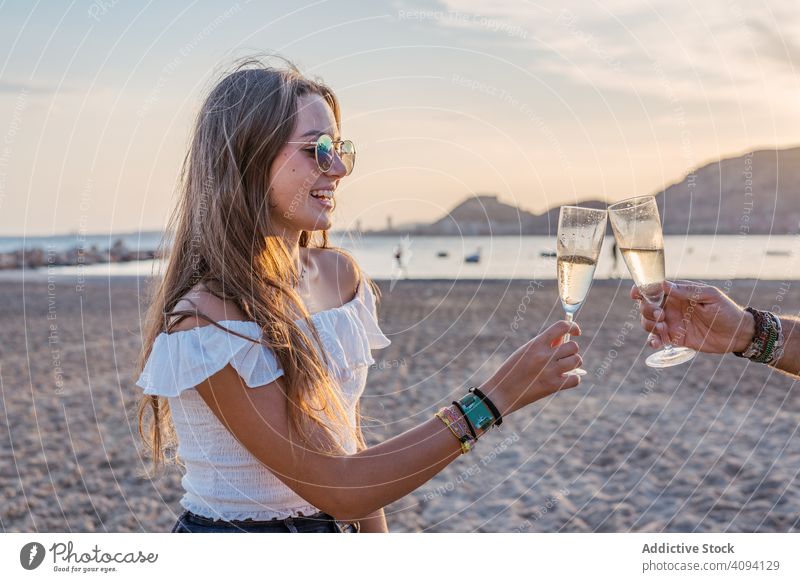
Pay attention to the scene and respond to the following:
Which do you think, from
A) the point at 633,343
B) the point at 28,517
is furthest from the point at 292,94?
the point at 633,343

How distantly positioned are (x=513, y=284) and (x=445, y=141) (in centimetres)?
2306

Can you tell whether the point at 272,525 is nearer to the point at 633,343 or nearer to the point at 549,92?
the point at 549,92

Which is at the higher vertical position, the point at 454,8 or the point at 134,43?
the point at 454,8

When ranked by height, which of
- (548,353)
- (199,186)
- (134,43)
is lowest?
(548,353)

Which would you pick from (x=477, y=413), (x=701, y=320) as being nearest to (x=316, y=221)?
(x=477, y=413)

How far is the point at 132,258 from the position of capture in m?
54.6

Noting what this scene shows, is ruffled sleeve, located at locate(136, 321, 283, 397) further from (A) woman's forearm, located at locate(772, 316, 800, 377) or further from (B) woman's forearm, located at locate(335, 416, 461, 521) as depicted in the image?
(A) woman's forearm, located at locate(772, 316, 800, 377)

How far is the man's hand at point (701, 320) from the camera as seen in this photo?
3.46m

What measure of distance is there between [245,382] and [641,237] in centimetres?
149

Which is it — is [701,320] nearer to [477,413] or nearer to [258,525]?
[477,413]

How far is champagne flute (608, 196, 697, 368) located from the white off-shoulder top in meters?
1.05

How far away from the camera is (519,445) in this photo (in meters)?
8.21

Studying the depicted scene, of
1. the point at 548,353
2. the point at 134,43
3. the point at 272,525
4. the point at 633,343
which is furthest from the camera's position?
the point at 633,343

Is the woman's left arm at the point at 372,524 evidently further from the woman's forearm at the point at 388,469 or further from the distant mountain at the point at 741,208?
the distant mountain at the point at 741,208
